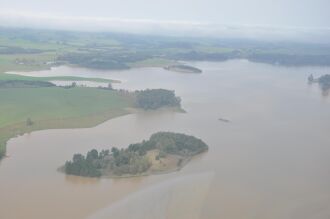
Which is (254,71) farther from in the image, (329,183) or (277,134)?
(329,183)

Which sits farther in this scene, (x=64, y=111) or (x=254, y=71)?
(x=254, y=71)

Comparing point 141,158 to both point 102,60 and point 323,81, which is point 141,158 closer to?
point 323,81

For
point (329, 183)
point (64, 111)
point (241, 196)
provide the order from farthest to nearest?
point (64, 111)
point (329, 183)
point (241, 196)

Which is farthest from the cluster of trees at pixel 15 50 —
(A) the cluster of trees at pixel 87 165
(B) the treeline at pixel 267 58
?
(A) the cluster of trees at pixel 87 165

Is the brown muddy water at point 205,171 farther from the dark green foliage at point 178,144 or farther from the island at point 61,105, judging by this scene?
the island at point 61,105

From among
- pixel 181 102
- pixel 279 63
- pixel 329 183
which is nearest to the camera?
pixel 329 183

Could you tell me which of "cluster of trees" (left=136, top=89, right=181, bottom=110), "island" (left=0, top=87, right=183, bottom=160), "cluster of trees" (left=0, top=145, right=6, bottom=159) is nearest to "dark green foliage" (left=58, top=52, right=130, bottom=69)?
"island" (left=0, top=87, right=183, bottom=160)

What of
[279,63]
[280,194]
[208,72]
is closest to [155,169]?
[280,194]
